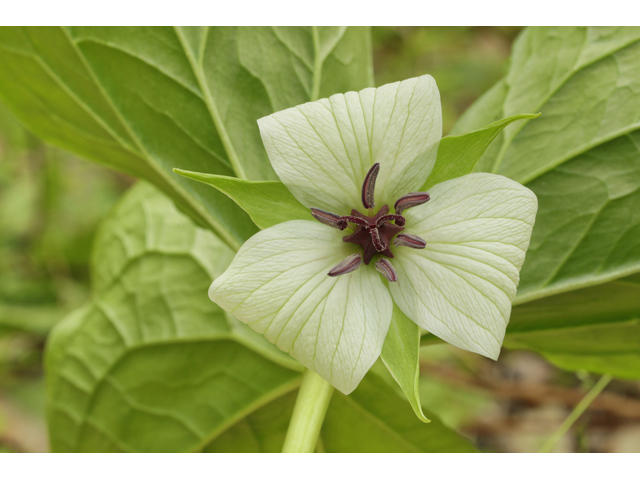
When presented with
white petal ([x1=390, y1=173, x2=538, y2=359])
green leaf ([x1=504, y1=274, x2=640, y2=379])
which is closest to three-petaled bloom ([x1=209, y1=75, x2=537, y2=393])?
white petal ([x1=390, y1=173, x2=538, y2=359])

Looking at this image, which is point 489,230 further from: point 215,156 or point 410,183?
point 215,156

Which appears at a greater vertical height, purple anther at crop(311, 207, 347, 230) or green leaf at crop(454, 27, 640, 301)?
purple anther at crop(311, 207, 347, 230)

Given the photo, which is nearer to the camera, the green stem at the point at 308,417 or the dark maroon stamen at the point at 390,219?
the dark maroon stamen at the point at 390,219

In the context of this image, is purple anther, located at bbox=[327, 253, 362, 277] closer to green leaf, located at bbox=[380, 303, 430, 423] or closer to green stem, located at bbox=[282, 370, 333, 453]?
green leaf, located at bbox=[380, 303, 430, 423]

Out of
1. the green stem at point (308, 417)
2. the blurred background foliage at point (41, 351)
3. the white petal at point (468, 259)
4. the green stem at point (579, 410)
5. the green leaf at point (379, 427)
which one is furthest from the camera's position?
the blurred background foliage at point (41, 351)

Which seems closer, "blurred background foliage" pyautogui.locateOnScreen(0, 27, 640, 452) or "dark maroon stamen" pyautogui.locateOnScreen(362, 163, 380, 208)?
"dark maroon stamen" pyautogui.locateOnScreen(362, 163, 380, 208)

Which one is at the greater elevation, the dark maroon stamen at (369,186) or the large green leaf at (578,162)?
the dark maroon stamen at (369,186)

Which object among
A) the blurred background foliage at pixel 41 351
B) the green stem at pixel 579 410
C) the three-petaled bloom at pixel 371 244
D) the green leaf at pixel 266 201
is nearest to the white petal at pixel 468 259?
the three-petaled bloom at pixel 371 244

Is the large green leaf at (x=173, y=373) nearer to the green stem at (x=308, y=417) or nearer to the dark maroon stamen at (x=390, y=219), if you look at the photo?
the green stem at (x=308, y=417)
